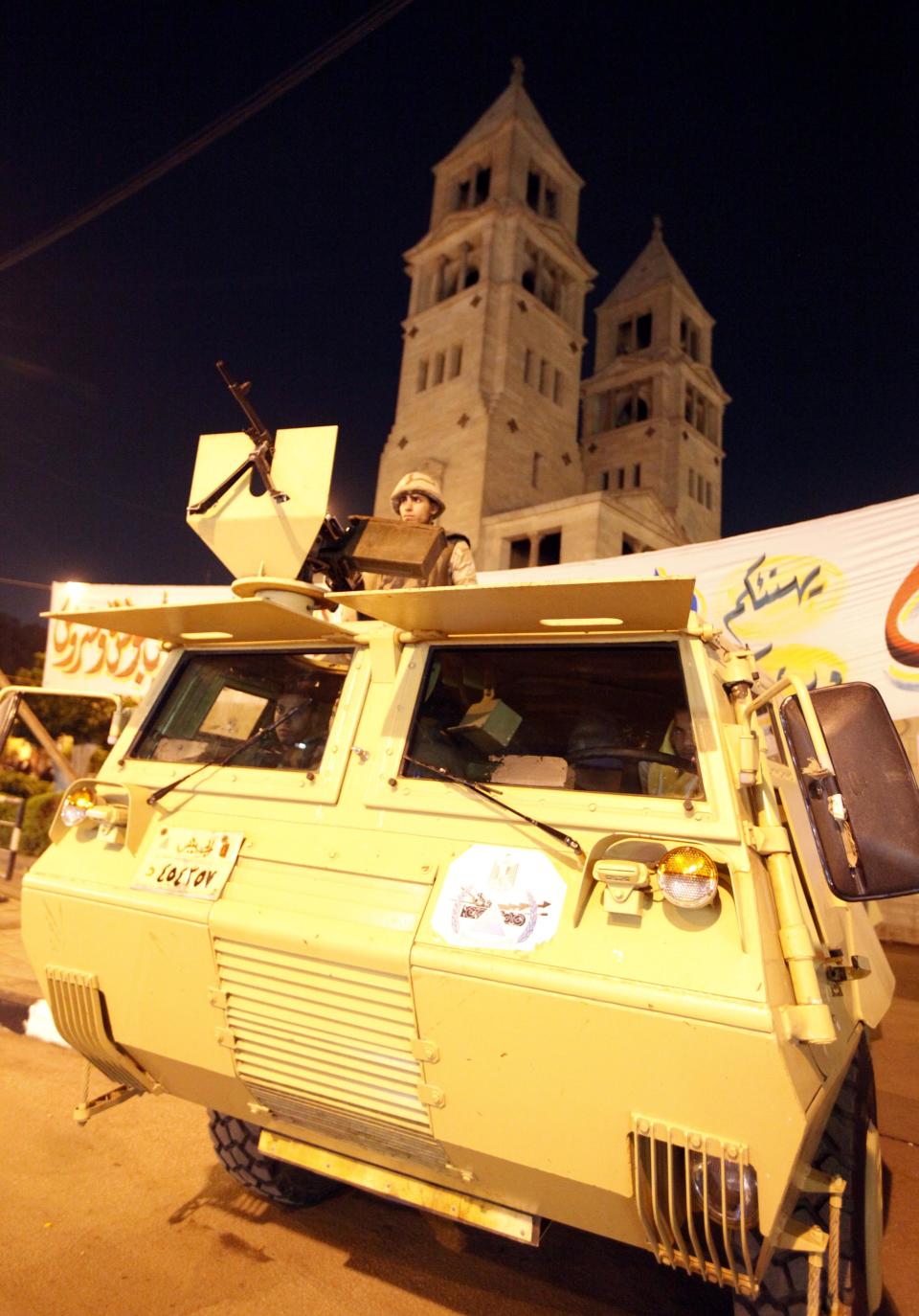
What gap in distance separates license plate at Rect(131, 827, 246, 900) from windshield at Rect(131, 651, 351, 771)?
0.38m

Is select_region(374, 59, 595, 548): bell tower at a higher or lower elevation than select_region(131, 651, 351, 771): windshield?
higher

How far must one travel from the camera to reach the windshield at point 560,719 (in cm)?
254

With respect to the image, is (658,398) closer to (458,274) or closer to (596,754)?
(458,274)

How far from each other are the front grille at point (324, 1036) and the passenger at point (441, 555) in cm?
188

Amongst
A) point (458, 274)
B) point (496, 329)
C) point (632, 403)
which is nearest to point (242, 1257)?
point (496, 329)

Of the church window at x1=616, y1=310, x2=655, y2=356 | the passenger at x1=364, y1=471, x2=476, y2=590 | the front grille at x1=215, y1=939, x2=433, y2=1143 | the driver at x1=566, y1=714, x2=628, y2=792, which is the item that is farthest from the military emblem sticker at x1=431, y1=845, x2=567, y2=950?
the church window at x1=616, y1=310, x2=655, y2=356

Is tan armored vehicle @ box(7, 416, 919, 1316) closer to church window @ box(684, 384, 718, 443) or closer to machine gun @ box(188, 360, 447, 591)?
machine gun @ box(188, 360, 447, 591)

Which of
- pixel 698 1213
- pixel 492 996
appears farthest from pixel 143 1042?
pixel 698 1213

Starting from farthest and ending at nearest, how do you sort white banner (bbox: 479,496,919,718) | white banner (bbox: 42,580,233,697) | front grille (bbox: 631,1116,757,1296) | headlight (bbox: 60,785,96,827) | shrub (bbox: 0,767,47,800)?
shrub (bbox: 0,767,47,800), white banner (bbox: 42,580,233,697), white banner (bbox: 479,496,919,718), headlight (bbox: 60,785,96,827), front grille (bbox: 631,1116,757,1296)

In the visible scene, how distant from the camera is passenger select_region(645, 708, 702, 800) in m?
2.39

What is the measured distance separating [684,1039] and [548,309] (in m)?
49.8

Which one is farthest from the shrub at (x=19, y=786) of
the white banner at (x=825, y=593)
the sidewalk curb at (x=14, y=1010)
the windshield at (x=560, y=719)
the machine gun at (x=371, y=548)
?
the windshield at (x=560, y=719)

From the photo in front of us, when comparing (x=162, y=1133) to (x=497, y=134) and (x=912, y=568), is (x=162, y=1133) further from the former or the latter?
(x=497, y=134)

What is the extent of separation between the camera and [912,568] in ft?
23.3
